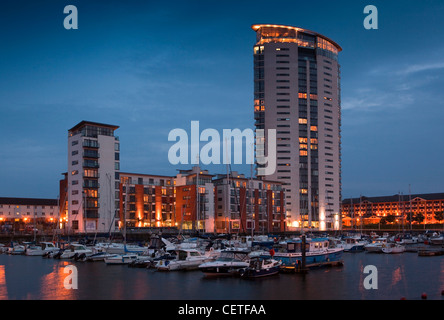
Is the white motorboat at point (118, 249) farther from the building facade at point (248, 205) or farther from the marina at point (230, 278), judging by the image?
the building facade at point (248, 205)

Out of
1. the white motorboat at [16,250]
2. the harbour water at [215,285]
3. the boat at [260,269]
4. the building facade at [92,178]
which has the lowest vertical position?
the white motorboat at [16,250]

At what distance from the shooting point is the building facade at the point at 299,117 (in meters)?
185

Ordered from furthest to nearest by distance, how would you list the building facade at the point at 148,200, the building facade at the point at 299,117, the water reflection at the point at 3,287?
the building facade at the point at 299,117 → the building facade at the point at 148,200 → the water reflection at the point at 3,287

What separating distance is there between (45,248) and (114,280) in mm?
44272

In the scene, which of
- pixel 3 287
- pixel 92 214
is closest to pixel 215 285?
pixel 3 287

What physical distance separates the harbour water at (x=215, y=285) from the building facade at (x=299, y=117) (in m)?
129

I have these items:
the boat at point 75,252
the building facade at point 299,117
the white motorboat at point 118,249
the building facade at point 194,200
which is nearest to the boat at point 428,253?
the white motorboat at point 118,249

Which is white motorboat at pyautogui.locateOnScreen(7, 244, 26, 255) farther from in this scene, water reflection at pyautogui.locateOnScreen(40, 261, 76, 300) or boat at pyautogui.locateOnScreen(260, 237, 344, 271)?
boat at pyautogui.locateOnScreen(260, 237, 344, 271)

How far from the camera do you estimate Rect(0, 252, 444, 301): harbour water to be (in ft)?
119

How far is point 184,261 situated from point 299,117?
13957cm

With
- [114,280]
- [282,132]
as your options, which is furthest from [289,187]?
[114,280]

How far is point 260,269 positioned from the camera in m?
45.8

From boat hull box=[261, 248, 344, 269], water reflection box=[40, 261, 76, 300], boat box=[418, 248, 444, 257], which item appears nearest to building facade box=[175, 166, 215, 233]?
boat box=[418, 248, 444, 257]

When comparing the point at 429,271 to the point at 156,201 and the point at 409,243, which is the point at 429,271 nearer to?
the point at 409,243
